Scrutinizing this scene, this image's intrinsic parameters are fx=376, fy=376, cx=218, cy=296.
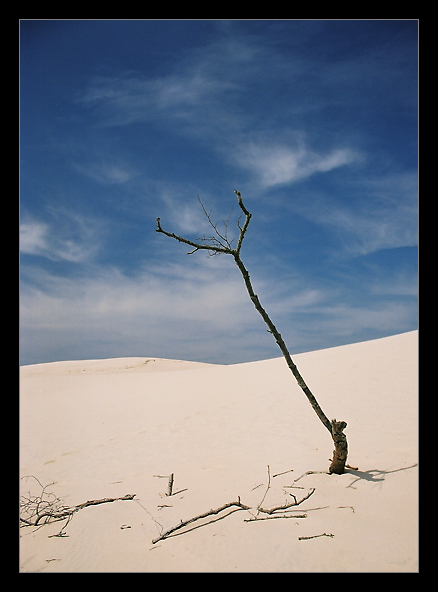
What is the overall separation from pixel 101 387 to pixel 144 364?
591 inches

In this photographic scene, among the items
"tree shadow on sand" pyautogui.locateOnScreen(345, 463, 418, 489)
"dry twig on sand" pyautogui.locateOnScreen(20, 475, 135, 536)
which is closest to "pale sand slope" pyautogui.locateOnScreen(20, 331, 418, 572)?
"tree shadow on sand" pyautogui.locateOnScreen(345, 463, 418, 489)

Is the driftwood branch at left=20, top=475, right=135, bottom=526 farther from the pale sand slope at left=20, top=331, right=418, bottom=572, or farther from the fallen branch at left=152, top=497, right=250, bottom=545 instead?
the fallen branch at left=152, top=497, right=250, bottom=545

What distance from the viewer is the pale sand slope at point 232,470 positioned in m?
3.09

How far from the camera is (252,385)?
15258mm

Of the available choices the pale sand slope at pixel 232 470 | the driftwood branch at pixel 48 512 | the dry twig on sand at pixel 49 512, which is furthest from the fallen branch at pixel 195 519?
the driftwood branch at pixel 48 512

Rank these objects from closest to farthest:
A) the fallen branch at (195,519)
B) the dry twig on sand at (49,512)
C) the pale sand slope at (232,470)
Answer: the pale sand slope at (232,470), the fallen branch at (195,519), the dry twig on sand at (49,512)

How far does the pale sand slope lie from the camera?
3.09 metres

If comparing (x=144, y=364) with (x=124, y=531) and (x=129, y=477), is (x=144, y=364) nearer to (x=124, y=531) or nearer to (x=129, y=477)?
(x=129, y=477)

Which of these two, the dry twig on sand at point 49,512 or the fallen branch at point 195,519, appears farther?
the dry twig on sand at point 49,512

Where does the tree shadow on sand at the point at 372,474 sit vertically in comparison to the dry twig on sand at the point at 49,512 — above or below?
above

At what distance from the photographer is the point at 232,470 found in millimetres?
5875

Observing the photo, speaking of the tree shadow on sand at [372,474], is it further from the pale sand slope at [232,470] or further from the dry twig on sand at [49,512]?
the dry twig on sand at [49,512]

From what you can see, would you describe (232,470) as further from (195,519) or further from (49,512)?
(49,512)
